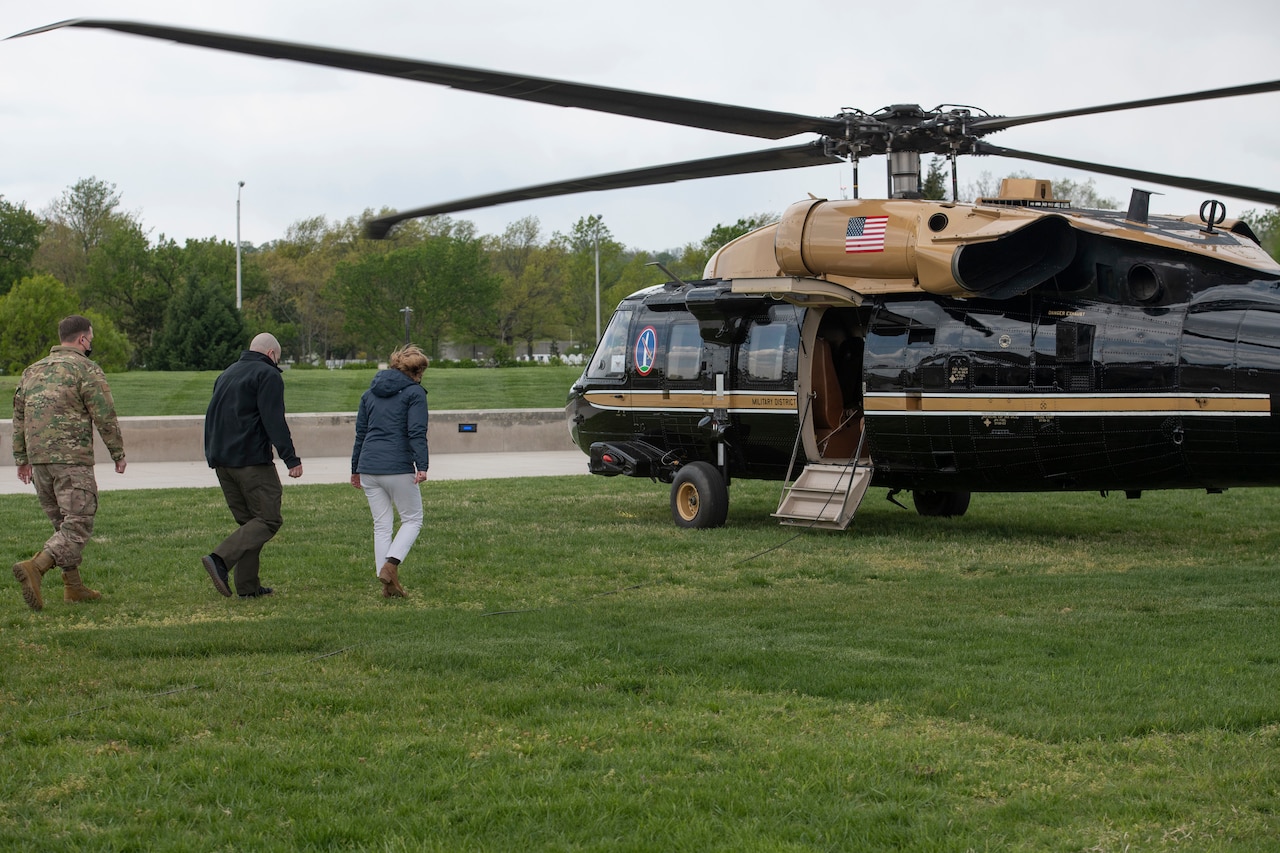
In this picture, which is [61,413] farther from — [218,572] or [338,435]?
[338,435]

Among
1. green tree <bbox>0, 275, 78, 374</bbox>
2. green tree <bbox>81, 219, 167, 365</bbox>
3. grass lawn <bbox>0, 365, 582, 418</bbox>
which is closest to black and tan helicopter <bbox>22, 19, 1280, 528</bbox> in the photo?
grass lawn <bbox>0, 365, 582, 418</bbox>

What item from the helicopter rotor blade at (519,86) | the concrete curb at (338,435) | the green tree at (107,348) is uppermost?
the helicopter rotor blade at (519,86)

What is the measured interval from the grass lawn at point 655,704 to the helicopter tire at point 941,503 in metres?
3.04

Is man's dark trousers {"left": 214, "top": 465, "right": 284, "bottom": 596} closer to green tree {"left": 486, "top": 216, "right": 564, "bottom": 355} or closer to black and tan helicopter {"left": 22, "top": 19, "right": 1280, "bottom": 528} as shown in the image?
black and tan helicopter {"left": 22, "top": 19, "right": 1280, "bottom": 528}

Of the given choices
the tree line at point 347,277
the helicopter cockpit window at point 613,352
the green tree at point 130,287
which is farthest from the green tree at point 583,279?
the helicopter cockpit window at point 613,352

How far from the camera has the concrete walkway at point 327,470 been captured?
733 inches

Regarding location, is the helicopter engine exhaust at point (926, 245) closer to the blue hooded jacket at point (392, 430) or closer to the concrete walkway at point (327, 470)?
the blue hooded jacket at point (392, 430)

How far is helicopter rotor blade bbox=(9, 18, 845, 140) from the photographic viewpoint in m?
6.25

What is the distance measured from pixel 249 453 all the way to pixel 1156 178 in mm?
8140

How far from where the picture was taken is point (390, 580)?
9516 mm

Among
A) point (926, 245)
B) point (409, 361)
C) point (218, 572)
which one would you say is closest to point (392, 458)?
point (409, 361)

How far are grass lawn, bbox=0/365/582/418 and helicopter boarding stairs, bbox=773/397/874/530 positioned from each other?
50.5 feet

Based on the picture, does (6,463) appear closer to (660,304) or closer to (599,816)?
(660,304)

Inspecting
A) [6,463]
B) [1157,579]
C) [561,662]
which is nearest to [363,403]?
[561,662]
